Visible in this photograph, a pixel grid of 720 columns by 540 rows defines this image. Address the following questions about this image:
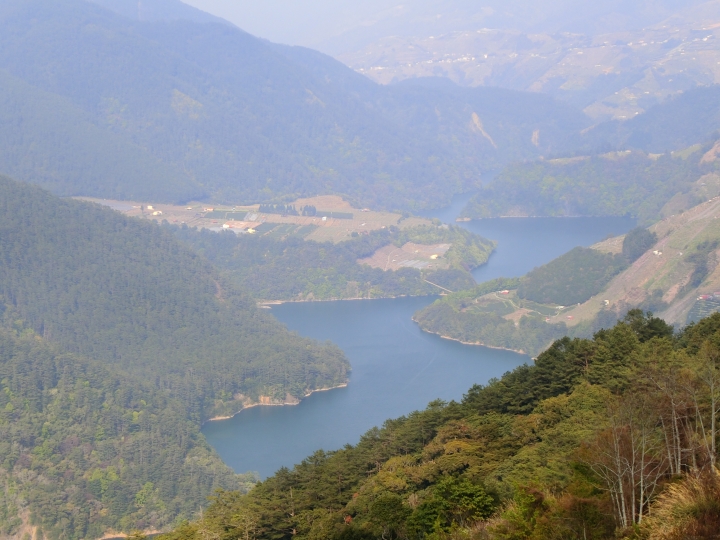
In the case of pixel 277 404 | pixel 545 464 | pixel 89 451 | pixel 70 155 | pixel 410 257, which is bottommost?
pixel 545 464

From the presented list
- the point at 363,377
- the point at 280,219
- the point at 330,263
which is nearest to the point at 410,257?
the point at 330,263

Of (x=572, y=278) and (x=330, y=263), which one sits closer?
(x=572, y=278)

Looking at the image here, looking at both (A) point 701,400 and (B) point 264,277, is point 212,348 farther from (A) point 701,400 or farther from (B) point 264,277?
(A) point 701,400

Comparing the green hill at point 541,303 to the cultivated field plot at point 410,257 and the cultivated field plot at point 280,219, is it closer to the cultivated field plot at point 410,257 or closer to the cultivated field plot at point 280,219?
the cultivated field plot at point 410,257

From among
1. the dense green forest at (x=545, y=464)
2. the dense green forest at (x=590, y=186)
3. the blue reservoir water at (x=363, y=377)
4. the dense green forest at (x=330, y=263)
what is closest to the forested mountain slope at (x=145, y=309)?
the blue reservoir water at (x=363, y=377)

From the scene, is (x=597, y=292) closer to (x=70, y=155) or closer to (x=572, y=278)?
(x=572, y=278)

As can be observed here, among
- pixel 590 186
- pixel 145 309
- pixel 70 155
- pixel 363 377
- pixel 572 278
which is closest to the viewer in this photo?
pixel 363 377

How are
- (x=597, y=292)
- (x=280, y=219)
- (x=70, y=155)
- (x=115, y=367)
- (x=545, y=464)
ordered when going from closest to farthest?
(x=545, y=464), (x=115, y=367), (x=597, y=292), (x=280, y=219), (x=70, y=155)
